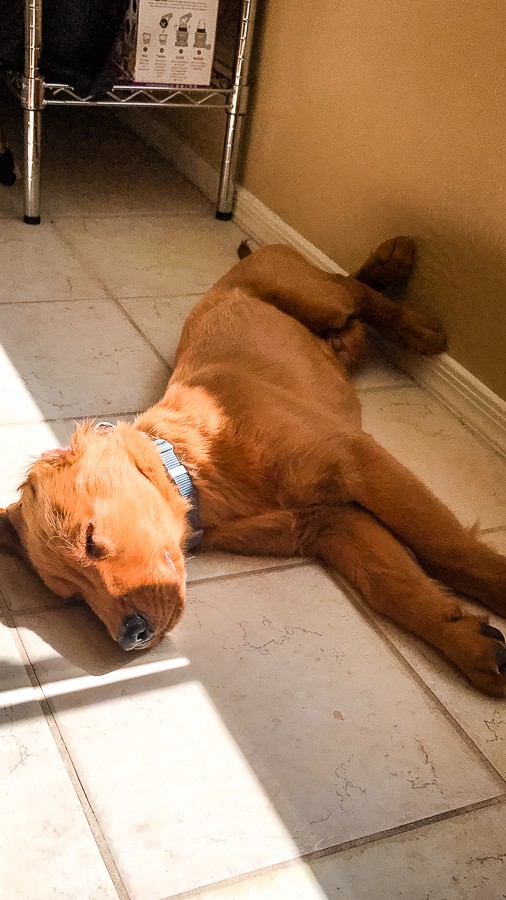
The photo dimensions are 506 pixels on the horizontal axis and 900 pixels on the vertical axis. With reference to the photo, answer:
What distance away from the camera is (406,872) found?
4.59 ft

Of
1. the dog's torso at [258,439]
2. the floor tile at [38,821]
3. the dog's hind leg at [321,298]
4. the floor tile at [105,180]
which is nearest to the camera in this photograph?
the floor tile at [38,821]

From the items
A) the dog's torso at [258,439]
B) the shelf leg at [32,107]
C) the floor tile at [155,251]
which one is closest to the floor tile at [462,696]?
the dog's torso at [258,439]

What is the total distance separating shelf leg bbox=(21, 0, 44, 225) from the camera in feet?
9.83

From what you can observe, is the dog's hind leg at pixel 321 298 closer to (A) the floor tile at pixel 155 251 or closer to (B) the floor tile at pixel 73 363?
(B) the floor tile at pixel 73 363

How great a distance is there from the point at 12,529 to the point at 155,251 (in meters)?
1.73

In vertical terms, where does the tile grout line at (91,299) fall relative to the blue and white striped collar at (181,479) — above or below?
below

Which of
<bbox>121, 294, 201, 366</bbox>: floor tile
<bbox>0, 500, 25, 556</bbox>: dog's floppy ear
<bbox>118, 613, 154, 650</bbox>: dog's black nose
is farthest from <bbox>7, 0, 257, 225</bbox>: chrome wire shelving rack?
<bbox>118, 613, 154, 650</bbox>: dog's black nose

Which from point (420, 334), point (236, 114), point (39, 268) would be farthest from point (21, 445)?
point (236, 114)

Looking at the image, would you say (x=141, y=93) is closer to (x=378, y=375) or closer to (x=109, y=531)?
(x=378, y=375)

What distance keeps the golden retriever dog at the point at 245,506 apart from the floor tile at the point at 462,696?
0.03m

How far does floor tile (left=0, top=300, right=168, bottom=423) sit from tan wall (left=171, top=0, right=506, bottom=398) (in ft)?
2.72

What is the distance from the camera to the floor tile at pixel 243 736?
1432 millimetres

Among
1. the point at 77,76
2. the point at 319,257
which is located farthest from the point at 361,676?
the point at 77,76

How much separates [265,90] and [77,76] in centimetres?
70
